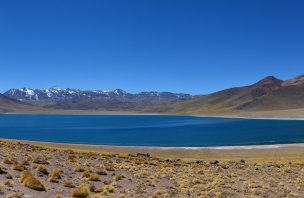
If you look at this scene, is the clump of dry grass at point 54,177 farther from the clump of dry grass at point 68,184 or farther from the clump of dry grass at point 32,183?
the clump of dry grass at point 32,183

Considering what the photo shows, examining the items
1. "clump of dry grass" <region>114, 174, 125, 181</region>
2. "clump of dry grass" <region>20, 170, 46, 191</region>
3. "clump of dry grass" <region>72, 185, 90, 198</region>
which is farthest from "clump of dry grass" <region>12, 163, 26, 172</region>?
"clump of dry grass" <region>114, 174, 125, 181</region>

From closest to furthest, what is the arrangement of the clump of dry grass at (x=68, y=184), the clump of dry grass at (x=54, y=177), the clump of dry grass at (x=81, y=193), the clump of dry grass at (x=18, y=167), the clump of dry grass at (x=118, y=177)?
the clump of dry grass at (x=81, y=193) < the clump of dry grass at (x=68, y=184) < the clump of dry grass at (x=54, y=177) < the clump of dry grass at (x=18, y=167) < the clump of dry grass at (x=118, y=177)

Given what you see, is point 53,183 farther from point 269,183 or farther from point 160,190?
point 269,183

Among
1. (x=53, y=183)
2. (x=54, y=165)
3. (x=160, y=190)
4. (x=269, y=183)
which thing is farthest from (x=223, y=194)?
(x=54, y=165)

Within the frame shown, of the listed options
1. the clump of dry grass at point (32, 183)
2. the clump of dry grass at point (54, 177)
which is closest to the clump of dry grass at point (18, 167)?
the clump of dry grass at point (54, 177)

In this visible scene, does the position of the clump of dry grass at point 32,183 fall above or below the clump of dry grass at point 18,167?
below

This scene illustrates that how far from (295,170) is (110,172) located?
14.9 meters

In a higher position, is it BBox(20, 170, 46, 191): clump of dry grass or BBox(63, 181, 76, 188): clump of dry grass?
BBox(20, 170, 46, 191): clump of dry grass

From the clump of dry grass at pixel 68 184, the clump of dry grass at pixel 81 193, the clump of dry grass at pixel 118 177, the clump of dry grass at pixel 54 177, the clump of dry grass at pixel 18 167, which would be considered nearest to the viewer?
the clump of dry grass at pixel 81 193

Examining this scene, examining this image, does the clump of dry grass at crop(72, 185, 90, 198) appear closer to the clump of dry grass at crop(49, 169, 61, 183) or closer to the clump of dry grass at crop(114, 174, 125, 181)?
the clump of dry grass at crop(49, 169, 61, 183)

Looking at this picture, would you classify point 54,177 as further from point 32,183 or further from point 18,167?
point 32,183

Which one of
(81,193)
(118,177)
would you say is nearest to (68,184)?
(81,193)

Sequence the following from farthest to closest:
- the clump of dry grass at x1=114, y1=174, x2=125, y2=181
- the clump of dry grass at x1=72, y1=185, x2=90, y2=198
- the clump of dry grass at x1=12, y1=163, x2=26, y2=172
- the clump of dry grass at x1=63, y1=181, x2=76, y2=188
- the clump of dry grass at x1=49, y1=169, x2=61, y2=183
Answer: the clump of dry grass at x1=114, y1=174, x2=125, y2=181 → the clump of dry grass at x1=12, y1=163, x2=26, y2=172 → the clump of dry grass at x1=49, y1=169, x2=61, y2=183 → the clump of dry grass at x1=63, y1=181, x2=76, y2=188 → the clump of dry grass at x1=72, y1=185, x2=90, y2=198

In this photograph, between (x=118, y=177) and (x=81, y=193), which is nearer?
(x=81, y=193)
